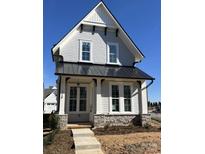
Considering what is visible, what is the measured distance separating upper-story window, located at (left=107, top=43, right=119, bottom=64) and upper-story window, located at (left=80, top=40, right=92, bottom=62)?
103 centimetres

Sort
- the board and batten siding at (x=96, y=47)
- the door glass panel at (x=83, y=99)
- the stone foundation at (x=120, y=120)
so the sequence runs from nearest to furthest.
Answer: the stone foundation at (x=120, y=120) < the door glass panel at (x=83, y=99) < the board and batten siding at (x=96, y=47)

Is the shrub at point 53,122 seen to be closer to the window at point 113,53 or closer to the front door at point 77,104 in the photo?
the front door at point 77,104

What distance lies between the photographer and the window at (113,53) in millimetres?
9930

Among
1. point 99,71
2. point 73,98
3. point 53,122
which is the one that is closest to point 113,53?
point 99,71

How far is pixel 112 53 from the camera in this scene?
1002 centimetres

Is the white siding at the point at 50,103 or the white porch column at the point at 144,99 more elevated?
the white porch column at the point at 144,99

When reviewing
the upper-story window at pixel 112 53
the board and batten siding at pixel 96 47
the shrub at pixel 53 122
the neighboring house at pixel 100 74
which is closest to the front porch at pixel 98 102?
the neighboring house at pixel 100 74

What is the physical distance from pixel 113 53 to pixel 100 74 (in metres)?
2.15

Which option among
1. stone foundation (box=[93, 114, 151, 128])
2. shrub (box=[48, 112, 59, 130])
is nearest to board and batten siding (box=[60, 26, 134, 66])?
stone foundation (box=[93, 114, 151, 128])

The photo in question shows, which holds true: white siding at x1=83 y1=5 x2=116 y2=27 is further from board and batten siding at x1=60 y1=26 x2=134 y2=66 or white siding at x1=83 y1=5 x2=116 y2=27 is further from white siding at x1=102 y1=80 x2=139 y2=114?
white siding at x1=102 y1=80 x2=139 y2=114

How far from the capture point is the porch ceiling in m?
8.12

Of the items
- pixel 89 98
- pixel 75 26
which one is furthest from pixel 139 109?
pixel 75 26
